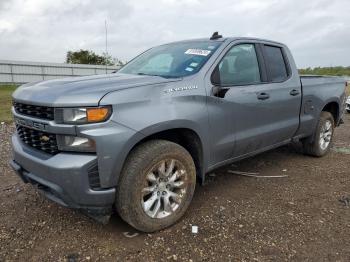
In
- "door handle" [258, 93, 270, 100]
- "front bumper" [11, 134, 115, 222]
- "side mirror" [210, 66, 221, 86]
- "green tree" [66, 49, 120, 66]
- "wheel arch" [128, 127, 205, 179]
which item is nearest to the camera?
"front bumper" [11, 134, 115, 222]

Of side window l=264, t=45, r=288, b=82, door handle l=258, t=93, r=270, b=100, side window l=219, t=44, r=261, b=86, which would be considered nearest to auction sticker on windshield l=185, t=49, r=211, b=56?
side window l=219, t=44, r=261, b=86

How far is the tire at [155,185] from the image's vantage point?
9.52 feet

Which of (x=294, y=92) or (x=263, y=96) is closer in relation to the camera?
(x=263, y=96)

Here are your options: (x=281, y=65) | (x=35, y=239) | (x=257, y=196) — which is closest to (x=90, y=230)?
(x=35, y=239)

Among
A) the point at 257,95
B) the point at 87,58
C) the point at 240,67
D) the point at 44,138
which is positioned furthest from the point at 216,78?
the point at 87,58

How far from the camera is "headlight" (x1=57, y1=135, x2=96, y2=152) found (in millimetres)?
2672

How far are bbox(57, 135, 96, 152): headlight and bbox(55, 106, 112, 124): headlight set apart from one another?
127 mm

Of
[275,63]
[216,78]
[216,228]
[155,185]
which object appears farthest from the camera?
[275,63]

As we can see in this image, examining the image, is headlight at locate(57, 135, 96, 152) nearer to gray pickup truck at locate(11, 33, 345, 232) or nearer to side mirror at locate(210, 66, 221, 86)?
gray pickup truck at locate(11, 33, 345, 232)

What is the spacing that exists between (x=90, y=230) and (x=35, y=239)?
0.48m

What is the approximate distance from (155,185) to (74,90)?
1.09 m

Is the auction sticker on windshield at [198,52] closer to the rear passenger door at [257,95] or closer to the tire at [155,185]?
the rear passenger door at [257,95]

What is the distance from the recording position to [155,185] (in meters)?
3.14

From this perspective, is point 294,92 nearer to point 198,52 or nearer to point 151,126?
point 198,52
